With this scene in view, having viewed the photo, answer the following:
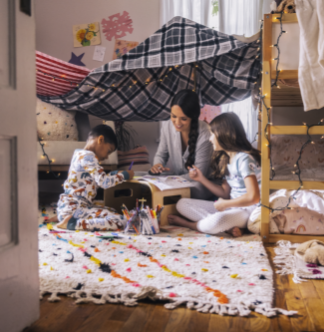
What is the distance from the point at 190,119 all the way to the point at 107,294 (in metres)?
1.40

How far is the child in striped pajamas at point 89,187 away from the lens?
179 cm

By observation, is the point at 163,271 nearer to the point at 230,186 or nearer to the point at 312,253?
the point at 312,253

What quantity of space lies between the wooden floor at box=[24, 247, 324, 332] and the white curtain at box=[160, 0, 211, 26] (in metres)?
2.56

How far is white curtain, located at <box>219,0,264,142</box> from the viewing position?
8.99ft

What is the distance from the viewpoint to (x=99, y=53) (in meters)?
3.27

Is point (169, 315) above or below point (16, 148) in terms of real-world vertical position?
below

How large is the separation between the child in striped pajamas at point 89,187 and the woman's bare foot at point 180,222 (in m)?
0.27

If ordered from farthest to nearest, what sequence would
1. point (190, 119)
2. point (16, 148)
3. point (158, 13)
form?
point (158, 13), point (190, 119), point (16, 148)

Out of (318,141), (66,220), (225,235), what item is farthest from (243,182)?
(66,220)

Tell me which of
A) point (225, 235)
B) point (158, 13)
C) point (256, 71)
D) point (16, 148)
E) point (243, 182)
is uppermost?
point (158, 13)

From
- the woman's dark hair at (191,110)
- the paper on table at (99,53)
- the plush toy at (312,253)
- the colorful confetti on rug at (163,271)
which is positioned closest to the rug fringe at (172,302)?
the colorful confetti on rug at (163,271)

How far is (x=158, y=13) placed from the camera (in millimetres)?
3162

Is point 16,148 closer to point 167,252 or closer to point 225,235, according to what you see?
point 167,252

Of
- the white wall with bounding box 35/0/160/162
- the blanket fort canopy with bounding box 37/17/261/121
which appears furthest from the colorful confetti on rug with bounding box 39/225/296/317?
the white wall with bounding box 35/0/160/162
